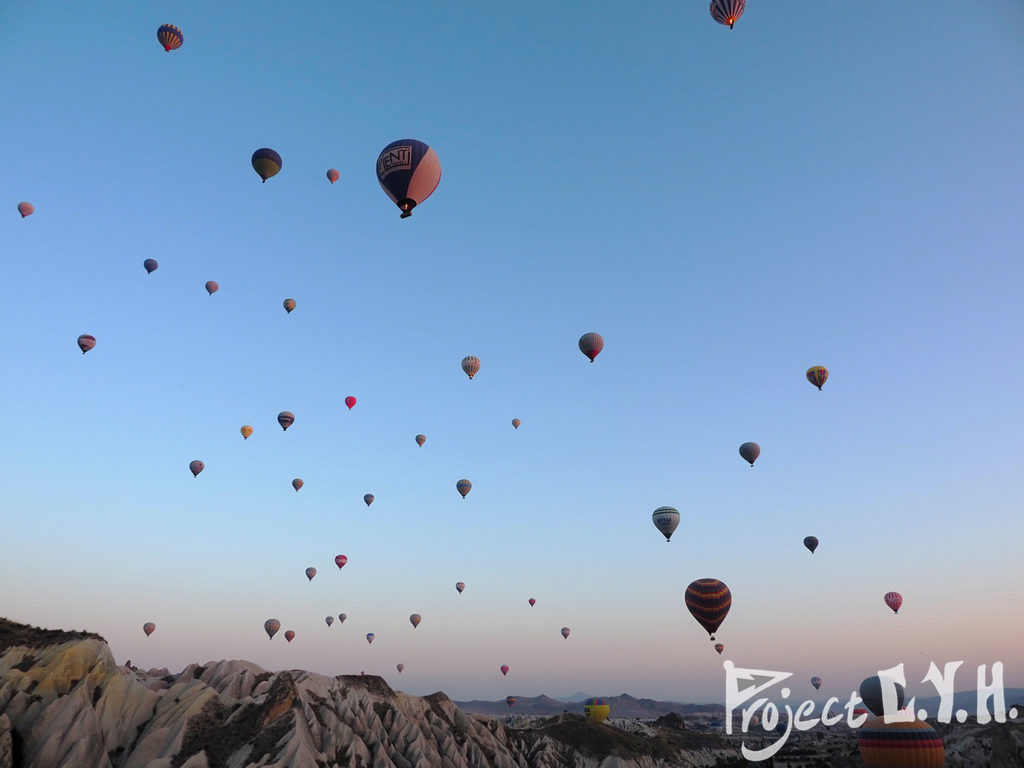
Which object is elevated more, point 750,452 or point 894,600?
point 750,452

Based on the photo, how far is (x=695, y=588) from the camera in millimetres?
52000

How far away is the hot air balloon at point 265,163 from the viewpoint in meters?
51.4

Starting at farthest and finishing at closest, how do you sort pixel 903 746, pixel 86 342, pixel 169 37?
1. pixel 86 342
2. pixel 169 37
3. pixel 903 746

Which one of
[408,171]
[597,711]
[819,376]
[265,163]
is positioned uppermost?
[265,163]

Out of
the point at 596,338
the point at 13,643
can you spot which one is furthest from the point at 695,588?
the point at 13,643

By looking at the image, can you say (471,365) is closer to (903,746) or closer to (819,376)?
(819,376)

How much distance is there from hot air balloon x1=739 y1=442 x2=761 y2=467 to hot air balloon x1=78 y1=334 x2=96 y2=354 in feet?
209

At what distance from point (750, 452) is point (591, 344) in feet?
61.1

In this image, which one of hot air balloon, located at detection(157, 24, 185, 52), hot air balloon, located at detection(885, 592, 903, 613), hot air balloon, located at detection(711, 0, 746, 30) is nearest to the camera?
hot air balloon, located at detection(711, 0, 746, 30)

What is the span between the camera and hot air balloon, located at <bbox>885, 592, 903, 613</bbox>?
2700 inches

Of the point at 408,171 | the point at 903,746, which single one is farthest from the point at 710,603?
the point at 408,171

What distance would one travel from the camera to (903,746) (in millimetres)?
43781

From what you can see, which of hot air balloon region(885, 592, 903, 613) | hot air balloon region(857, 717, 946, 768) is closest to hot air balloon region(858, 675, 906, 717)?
hot air balloon region(885, 592, 903, 613)

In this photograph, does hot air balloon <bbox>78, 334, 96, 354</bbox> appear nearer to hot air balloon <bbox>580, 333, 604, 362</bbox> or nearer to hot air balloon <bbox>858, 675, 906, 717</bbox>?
hot air balloon <bbox>580, 333, 604, 362</bbox>
